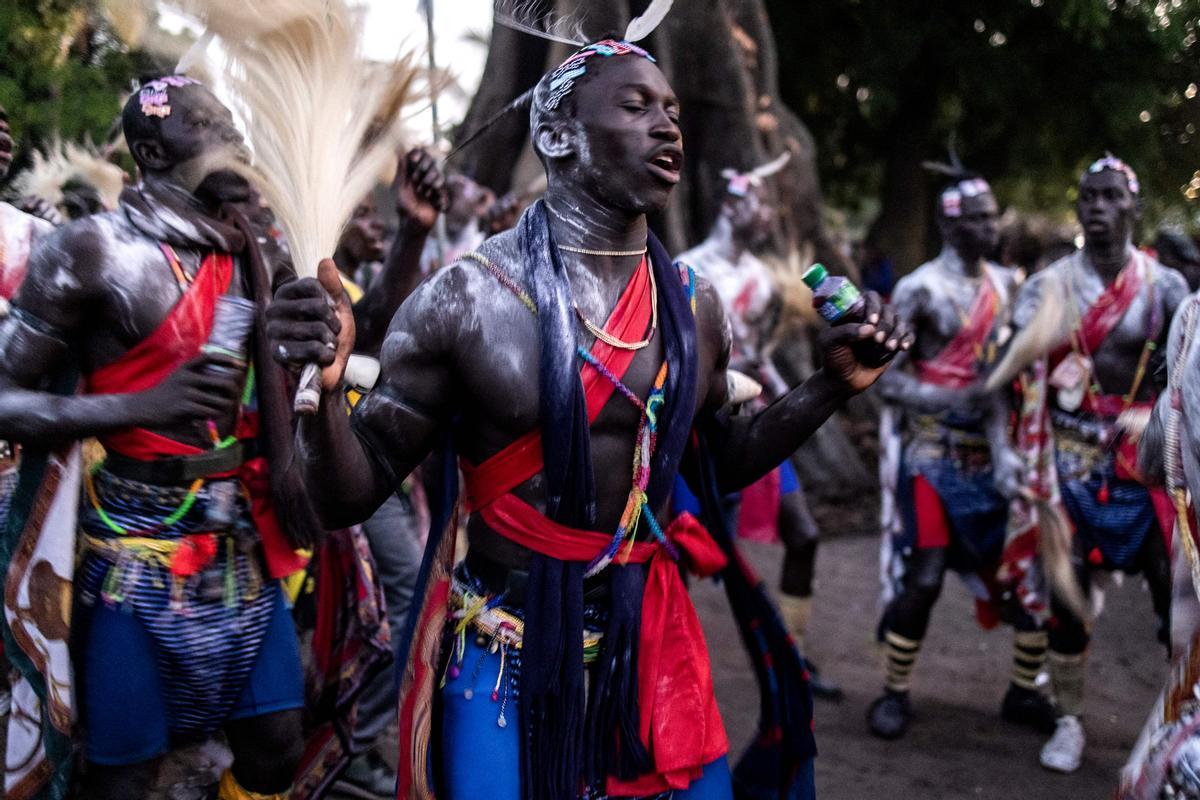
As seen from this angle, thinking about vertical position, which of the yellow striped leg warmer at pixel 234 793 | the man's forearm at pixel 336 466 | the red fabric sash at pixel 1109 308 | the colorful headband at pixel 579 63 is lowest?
the yellow striped leg warmer at pixel 234 793

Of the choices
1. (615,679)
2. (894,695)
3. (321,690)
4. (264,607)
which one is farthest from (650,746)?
(894,695)

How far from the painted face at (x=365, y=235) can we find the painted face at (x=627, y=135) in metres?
2.65

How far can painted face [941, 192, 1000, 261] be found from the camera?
5535 mm

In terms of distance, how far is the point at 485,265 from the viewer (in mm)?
2467

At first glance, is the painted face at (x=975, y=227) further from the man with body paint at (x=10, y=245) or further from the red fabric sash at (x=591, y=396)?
the man with body paint at (x=10, y=245)

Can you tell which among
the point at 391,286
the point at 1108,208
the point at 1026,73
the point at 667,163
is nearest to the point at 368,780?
the point at 391,286

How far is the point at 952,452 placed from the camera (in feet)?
17.8

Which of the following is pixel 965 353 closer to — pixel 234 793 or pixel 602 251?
pixel 602 251

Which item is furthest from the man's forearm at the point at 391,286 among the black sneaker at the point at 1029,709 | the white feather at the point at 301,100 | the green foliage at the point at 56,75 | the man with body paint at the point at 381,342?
the black sneaker at the point at 1029,709

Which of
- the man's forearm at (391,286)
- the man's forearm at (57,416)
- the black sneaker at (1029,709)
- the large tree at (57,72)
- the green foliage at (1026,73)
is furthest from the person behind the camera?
the green foliage at (1026,73)

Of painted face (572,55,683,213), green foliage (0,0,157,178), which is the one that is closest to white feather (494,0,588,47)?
painted face (572,55,683,213)

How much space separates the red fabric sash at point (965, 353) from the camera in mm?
5402

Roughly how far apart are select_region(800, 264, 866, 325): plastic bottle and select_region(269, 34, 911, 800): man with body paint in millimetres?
37

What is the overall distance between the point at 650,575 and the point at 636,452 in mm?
279
